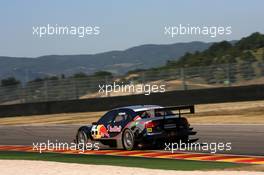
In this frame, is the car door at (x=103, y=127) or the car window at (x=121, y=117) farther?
the car door at (x=103, y=127)

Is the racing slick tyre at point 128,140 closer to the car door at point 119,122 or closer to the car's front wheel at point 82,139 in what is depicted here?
the car door at point 119,122

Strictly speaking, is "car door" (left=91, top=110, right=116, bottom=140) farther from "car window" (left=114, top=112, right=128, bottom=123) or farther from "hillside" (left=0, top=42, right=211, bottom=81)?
"hillside" (left=0, top=42, right=211, bottom=81)

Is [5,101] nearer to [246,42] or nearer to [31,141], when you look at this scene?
[31,141]

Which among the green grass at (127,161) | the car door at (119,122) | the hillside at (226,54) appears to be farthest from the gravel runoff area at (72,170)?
the hillside at (226,54)

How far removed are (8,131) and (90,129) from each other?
10.6 metres

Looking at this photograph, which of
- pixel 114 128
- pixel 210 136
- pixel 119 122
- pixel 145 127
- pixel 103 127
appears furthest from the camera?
pixel 210 136

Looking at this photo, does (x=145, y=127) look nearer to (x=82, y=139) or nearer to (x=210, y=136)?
(x=82, y=139)

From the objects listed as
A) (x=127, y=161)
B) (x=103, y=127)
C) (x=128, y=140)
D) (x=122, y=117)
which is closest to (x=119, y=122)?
(x=122, y=117)

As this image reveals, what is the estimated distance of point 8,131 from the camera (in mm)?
27953

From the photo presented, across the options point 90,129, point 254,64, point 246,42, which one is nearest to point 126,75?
point 254,64

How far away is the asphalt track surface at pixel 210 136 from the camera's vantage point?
16234 millimetres

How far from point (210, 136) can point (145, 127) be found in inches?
155

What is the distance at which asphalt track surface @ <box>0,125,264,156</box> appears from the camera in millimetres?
16234

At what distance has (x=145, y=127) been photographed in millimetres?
16078
